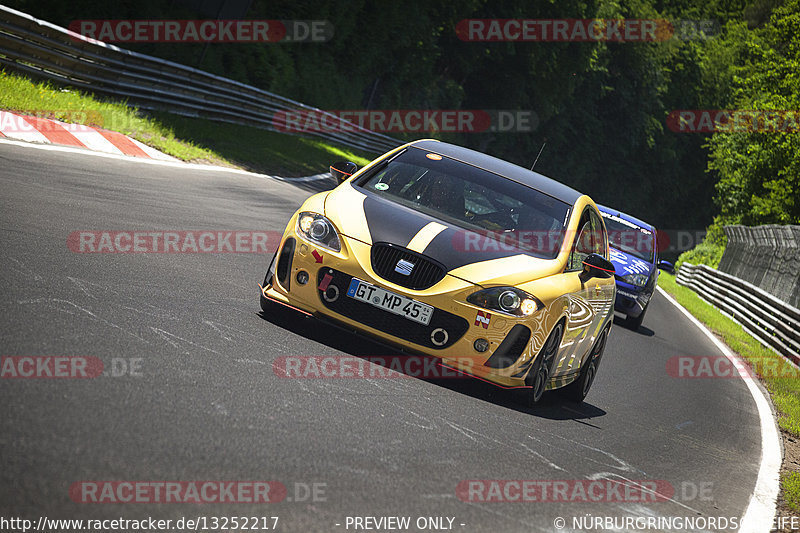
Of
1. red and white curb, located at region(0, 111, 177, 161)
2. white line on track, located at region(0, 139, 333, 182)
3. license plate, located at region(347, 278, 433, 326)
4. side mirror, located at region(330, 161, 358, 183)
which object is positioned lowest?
white line on track, located at region(0, 139, 333, 182)

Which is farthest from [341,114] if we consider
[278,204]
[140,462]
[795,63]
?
[140,462]

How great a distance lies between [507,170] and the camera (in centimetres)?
841

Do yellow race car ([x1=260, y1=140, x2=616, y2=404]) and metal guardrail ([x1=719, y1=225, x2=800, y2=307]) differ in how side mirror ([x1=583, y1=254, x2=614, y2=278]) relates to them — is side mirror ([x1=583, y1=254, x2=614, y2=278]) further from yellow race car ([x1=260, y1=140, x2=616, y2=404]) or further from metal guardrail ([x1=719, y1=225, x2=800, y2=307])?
metal guardrail ([x1=719, y1=225, x2=800, y2=307])

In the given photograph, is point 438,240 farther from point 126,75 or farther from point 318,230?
point 126,75

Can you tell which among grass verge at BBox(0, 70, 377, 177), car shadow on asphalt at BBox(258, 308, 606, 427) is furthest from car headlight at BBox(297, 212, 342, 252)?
grass verge at BBox(0, 70, 377, 177)

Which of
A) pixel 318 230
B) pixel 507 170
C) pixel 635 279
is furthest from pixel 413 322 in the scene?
pixel 635 279

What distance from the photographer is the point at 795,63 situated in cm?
4722

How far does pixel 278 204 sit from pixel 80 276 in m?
9.09

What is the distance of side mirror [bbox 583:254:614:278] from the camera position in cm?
780

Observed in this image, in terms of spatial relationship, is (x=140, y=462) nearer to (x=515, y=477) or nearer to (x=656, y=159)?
(x=515, y=477)
